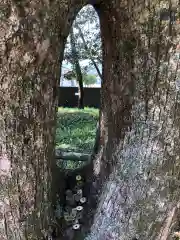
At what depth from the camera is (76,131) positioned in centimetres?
687

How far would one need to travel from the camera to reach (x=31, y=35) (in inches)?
57.9

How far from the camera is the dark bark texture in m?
1.51

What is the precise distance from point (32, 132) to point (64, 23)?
1.46ft

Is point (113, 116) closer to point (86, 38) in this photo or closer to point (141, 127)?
point (141, 127)

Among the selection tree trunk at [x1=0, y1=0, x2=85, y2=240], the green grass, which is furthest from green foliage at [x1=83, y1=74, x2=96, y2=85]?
tree trunk at [x1=0, y1=0, x2=85, y2=240]

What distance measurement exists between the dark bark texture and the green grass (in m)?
3.38

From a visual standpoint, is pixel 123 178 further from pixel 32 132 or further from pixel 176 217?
pixel 32 132

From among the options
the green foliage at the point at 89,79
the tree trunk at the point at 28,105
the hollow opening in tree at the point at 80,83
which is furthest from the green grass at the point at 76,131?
the green foliage at the point at 89,79

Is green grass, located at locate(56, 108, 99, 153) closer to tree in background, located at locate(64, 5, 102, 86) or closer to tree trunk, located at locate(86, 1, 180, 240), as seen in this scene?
tree in background, located at locate(64, 5, 102, 86)

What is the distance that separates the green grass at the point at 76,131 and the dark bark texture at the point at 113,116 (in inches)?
133

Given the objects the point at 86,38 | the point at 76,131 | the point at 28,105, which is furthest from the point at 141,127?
the point at 86,38

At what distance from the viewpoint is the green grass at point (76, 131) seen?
5.82m

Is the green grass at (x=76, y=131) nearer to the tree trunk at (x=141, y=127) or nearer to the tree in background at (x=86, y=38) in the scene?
the tree in background at (x=86, y=38)

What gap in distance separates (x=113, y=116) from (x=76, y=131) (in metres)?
4.96
